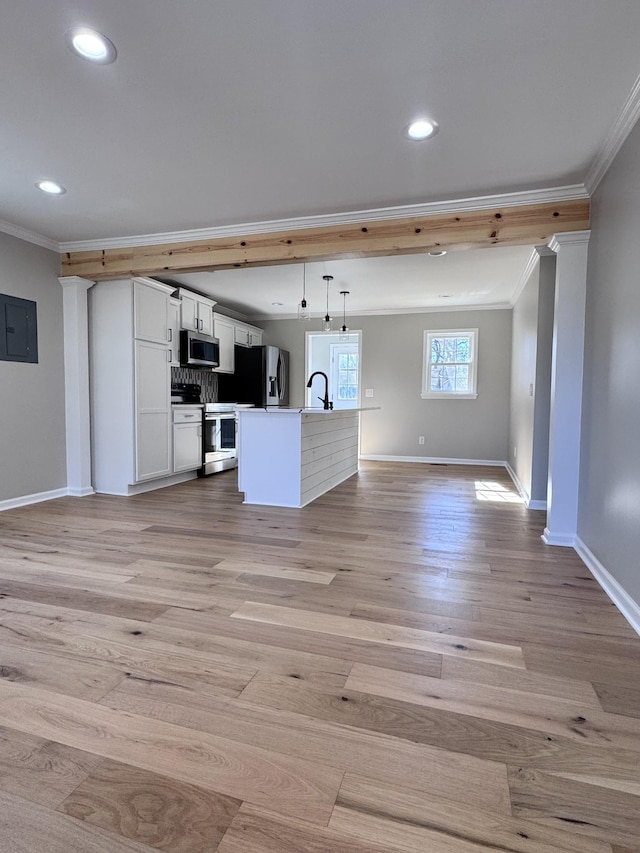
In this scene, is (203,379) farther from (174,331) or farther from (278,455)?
(278,455)

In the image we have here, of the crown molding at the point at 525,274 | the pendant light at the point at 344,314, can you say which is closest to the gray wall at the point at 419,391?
the pendant light at the point at 344,314

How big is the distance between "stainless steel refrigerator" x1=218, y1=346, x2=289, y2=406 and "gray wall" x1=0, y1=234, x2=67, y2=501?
8.78ft

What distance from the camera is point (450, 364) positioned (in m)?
6.84

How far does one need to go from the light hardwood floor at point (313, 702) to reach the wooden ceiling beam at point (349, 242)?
226 centimetres

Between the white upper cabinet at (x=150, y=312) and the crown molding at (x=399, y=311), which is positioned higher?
the crown molding at (x=399, y=311)

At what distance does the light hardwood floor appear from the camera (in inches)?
39.7

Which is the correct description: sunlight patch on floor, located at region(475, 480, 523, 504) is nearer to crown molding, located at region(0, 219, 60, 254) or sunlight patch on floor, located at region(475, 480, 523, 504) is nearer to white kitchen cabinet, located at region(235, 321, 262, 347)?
white kitchen cabinet, located at region(235, 321, 262, 347)

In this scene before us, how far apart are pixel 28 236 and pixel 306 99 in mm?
3136

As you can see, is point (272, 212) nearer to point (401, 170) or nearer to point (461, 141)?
point (401, 170)

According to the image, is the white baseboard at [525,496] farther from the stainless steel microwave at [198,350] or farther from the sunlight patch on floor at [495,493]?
the stainless steel microwave at [198,350]

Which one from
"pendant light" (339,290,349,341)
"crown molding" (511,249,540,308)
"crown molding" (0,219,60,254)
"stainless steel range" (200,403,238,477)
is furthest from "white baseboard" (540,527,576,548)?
"crown molding" (0,219,60,254)

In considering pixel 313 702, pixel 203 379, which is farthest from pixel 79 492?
pixel 313 702

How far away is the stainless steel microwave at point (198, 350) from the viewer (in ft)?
17.1

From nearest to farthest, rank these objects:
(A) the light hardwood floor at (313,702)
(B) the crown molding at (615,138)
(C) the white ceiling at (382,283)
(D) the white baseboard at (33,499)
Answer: (A) the light hardwood floor at (313,702) < (B) the crown molding at (615,138) < (D) the white baseboard at (33,499) < (C) the white ceiling at (382,283)
